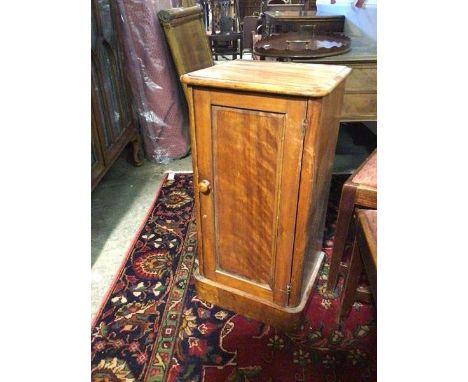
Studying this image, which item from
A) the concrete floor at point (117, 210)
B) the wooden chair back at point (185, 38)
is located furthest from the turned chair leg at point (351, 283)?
the wooden chair back at point (185, 38)

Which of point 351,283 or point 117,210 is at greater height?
point 351,283

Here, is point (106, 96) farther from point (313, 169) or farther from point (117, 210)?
point (313, 169)

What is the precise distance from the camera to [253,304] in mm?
1379

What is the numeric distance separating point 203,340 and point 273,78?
0.98 meters

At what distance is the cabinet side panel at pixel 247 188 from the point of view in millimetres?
1052

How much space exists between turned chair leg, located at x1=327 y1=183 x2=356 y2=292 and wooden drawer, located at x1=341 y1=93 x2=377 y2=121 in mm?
703

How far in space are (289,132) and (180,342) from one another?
2.91ft

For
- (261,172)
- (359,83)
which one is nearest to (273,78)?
(261,172)

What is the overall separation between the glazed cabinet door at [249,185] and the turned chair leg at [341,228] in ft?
0.75

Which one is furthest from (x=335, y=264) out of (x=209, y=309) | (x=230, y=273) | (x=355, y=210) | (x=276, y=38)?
(x=276, y=38)

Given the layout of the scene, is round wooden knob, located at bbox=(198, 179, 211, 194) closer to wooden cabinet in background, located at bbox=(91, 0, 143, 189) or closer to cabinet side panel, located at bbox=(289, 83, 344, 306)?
cabinet side panel, located at bbox=(289, 83, 344, 306)

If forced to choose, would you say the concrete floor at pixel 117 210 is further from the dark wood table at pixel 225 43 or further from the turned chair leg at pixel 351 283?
the dark wood table at pixel 225 43

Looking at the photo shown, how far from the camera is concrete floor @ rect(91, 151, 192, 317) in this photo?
170 cm
